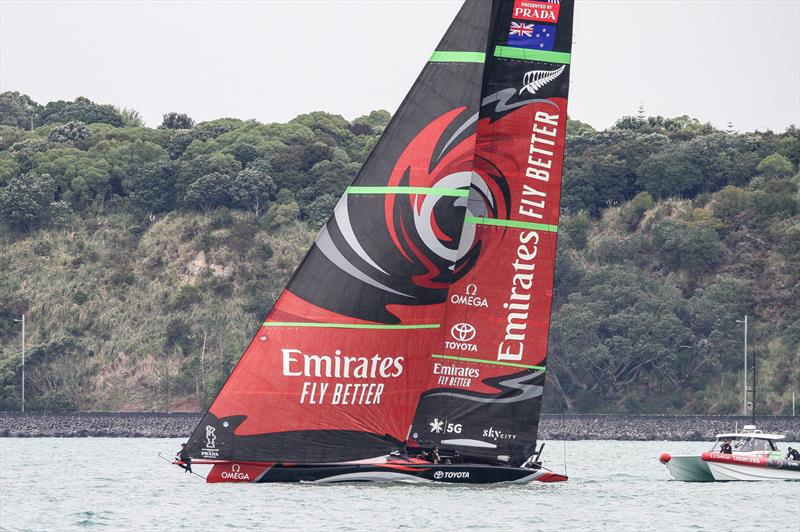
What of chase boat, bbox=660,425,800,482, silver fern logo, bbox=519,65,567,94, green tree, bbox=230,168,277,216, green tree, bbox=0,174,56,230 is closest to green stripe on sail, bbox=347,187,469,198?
silver fern logo, bbox=519,65,567,94

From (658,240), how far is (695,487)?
206 feet

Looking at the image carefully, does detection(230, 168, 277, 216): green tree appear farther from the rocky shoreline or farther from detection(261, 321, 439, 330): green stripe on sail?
detection(261, 321, 439, 330): green stripe on sail

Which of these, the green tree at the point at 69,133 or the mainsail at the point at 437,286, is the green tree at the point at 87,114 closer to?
the green tree at the point at 69,133

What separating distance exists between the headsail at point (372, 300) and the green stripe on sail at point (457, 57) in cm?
2

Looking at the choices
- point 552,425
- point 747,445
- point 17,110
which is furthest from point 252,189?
point 747,445

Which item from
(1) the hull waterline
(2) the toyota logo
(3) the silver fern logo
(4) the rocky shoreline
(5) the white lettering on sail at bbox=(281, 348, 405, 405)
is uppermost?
(3) the silver fern logo

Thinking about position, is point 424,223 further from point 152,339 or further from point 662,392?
point 152,339

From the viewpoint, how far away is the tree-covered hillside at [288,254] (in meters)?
93.4

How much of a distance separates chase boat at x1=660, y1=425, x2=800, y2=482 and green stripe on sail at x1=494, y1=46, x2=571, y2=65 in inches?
555

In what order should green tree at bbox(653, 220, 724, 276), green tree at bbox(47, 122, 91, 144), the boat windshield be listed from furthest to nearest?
green tree at bbox(47, 122, 91, 144), green tree at bbox(653, 220, 724, 276), the boat windshield

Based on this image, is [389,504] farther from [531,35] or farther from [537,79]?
[531,35]

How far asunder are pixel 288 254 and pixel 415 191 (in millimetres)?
75273

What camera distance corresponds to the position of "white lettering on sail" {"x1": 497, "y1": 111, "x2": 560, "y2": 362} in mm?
33969

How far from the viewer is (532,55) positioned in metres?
34.1
